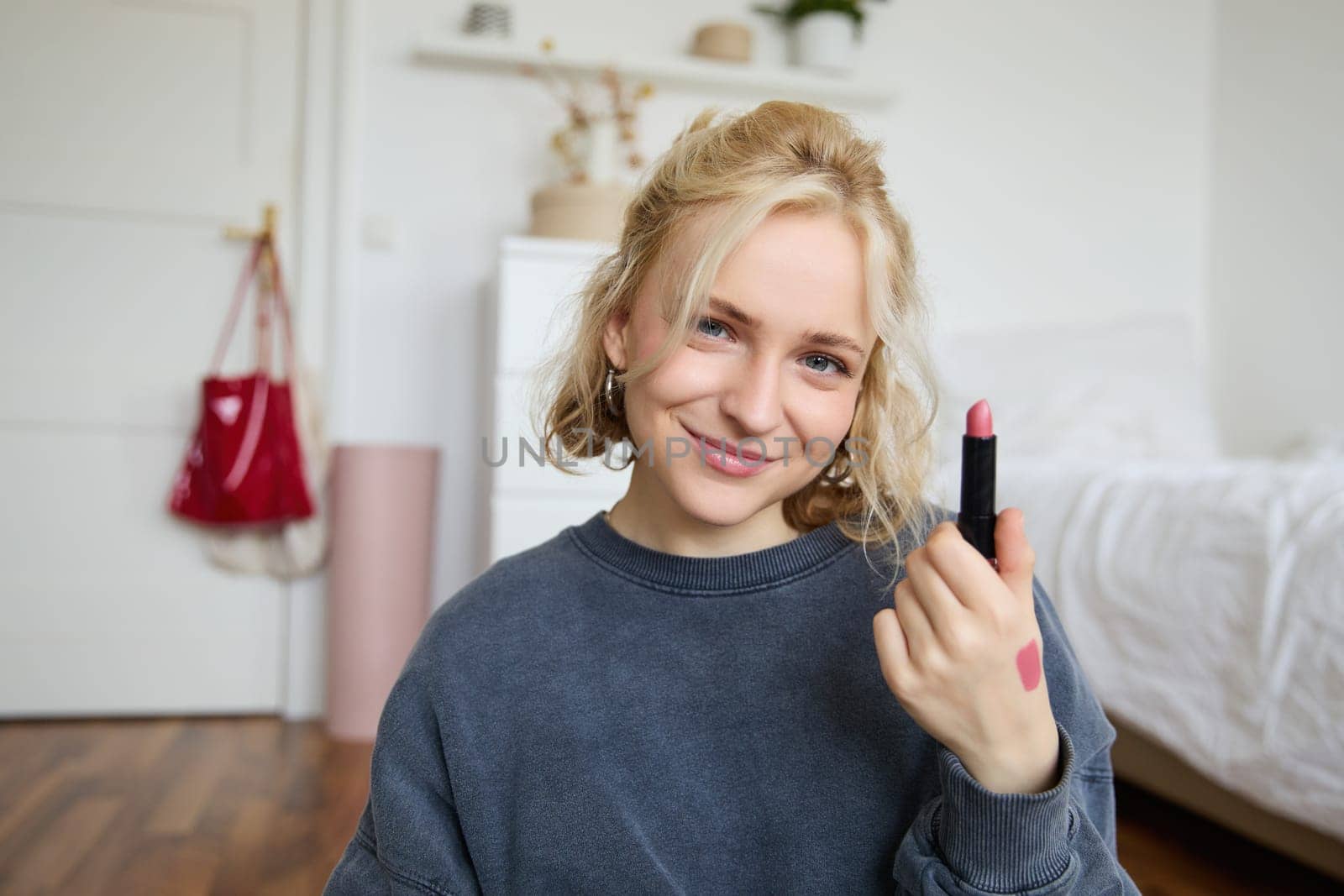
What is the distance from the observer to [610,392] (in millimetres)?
896

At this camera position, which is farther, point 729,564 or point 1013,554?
point 729,564

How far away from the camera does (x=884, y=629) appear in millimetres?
610

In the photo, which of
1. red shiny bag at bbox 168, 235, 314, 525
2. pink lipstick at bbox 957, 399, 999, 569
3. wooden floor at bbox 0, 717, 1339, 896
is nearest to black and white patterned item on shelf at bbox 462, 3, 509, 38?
red shiny bag at bbox 168, 235, 314, 525

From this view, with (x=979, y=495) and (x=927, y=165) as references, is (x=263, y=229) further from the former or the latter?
(x=979, y=495)

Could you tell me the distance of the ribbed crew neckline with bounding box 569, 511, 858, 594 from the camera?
806 millimetres

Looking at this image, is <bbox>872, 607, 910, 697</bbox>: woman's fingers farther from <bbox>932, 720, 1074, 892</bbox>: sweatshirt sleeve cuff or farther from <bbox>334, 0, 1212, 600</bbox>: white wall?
<bbox>334, 0, 1212, 600</bbox>: white wall

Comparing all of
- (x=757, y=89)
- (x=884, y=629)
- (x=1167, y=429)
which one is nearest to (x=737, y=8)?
(x=757, y=89)

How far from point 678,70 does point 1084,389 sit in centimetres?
118

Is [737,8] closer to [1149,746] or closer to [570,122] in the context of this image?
[570,122]

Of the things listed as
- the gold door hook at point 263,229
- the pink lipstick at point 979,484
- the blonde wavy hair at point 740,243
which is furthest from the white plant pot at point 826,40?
the pink lipstick at point 979,484

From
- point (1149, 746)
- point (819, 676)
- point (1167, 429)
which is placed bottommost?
point (1149, 746)

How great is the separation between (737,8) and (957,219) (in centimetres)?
77

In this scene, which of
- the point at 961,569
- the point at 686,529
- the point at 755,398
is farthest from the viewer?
the point at 686,529

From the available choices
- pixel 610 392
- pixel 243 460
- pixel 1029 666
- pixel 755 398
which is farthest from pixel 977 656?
pixel 243 460
